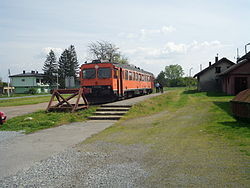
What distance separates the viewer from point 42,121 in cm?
1138

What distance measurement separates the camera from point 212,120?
32.6 ft

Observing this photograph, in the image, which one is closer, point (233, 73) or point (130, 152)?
point (130, 152)

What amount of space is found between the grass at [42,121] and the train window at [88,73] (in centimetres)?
507

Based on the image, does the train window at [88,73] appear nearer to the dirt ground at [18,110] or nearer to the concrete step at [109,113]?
the dirt ground at [18,110]

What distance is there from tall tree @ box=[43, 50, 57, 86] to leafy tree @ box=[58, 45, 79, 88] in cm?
215

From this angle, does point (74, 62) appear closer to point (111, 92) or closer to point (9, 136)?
point (111, 92)

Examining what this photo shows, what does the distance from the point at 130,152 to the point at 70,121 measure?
643cm

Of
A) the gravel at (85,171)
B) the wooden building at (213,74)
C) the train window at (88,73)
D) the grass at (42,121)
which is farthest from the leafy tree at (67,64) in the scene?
the gravel at (85,171)

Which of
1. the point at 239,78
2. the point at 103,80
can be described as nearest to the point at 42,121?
the point at 103,80

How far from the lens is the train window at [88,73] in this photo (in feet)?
60.7

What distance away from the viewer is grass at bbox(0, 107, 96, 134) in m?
10.4

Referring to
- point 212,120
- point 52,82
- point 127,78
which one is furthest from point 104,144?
point 52,82

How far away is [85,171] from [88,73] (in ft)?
46.9

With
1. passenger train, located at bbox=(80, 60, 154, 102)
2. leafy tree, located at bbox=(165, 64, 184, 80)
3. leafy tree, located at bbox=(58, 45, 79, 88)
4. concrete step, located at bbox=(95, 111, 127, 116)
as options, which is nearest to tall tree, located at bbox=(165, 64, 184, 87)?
leafy tree, located at bbox=(165, 64, 184, 80)
